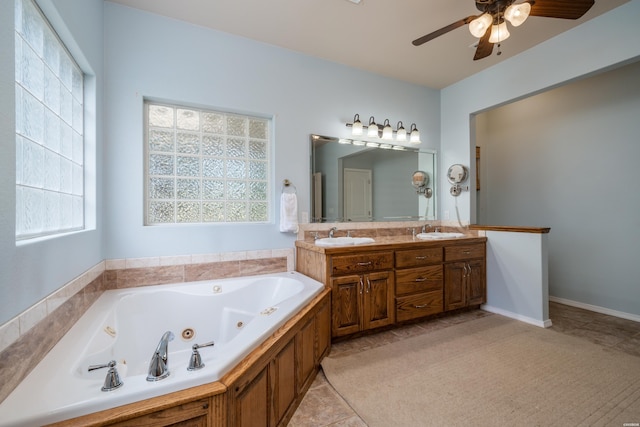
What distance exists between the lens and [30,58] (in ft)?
4.26

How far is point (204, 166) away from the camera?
2492mm

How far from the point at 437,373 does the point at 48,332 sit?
2172 mm

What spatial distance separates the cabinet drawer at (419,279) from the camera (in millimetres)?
2586

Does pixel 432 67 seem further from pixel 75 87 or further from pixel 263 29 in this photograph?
pixel 75 87

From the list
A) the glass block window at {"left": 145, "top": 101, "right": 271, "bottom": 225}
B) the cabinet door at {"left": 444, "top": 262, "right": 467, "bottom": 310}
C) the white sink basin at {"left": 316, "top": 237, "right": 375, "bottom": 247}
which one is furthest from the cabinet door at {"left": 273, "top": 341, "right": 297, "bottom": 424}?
the cabinet door at {"left": 444, "top": 262, "right": 467, "bottom": 310}

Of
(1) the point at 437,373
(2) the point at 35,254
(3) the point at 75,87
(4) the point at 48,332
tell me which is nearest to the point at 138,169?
(3) the point at 75,87

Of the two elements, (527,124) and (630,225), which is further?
(527,124)

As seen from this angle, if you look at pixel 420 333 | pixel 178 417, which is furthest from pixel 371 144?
pixel 178 417

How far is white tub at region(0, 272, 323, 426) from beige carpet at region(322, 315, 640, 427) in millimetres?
674

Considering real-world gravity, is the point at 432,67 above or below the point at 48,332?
above

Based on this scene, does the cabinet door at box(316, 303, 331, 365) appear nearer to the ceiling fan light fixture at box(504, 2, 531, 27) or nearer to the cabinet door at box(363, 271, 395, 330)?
the cabinet door at box(363, 271, 395, 330)

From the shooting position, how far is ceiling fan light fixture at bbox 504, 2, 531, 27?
5.44 ft

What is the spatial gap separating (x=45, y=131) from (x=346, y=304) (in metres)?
2.21

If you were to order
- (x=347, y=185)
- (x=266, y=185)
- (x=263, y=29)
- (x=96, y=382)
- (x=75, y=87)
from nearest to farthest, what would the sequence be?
(x=96, y=382), (x=75, y=87), (x=263, y=29), (x=266, y=185), (x=347, y=185)
